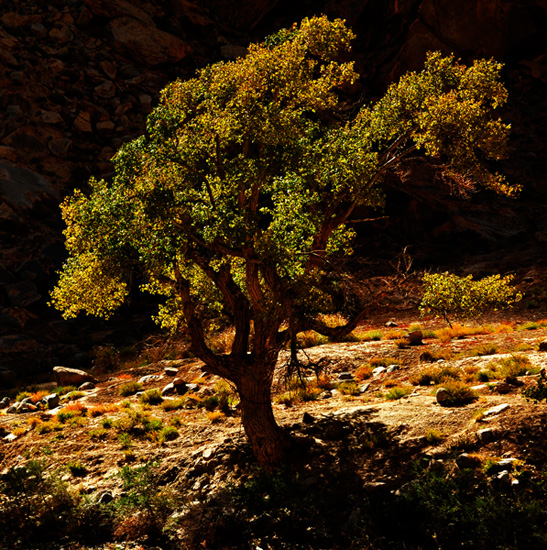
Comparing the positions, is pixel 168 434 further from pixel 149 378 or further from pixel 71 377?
pixel 71 377

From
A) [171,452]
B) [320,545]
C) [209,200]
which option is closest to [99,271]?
[209,200]

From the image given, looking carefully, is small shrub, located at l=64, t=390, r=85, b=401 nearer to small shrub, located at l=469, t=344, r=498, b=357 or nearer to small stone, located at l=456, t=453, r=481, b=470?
small shrub, located at l=469, t=344, r=498, b=357

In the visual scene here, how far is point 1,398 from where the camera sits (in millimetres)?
19953

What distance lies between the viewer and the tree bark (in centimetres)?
1119

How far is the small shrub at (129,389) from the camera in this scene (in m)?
18.3

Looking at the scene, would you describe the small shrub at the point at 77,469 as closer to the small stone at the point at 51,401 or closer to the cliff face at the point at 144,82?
the small stone at the point at 51,401

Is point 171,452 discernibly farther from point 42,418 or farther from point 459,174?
point 459,174

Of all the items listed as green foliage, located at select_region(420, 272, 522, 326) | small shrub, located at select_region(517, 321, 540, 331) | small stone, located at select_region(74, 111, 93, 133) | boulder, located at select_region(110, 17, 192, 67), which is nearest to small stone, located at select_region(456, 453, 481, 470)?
green foliage, located at select_region(420, 272, 522, 326)

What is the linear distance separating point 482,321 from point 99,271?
16.5 meters

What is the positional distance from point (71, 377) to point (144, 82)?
24943 millimetres

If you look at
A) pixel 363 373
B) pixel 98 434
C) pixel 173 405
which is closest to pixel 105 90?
pixel 173 405

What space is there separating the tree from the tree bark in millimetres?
23

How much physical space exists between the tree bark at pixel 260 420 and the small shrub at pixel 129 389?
8.25m

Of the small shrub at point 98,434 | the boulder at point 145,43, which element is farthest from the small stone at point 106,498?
the boulder at point 145,43
